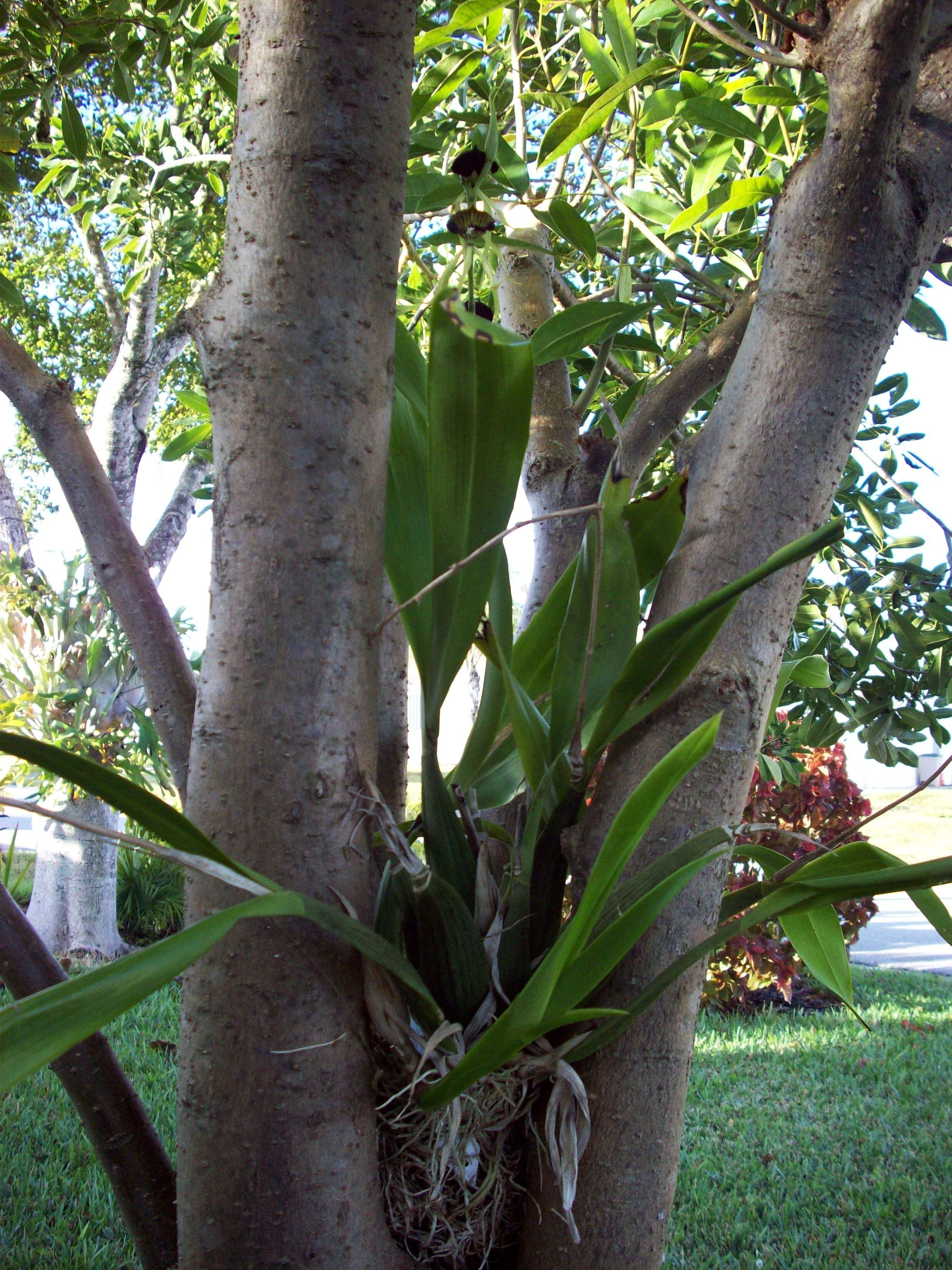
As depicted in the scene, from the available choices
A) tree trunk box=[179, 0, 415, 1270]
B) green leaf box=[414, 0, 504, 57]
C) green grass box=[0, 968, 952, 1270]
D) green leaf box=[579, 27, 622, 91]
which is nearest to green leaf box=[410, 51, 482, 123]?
green leaf box=[414, 0, 504, 57]

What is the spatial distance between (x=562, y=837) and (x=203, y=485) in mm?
1119

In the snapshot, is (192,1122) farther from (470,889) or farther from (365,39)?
(365,39)

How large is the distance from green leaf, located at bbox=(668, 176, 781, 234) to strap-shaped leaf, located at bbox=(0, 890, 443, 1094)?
2.75 ft

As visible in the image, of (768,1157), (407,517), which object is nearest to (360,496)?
(407,517)

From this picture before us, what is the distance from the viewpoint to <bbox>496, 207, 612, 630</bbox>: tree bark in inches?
35.5

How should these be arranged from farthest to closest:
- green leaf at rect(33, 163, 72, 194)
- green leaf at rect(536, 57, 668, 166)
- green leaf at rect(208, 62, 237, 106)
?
green leaf at rect(33, 163, 72, 194) < green leaf at rect(208, 62, 237, 106) < green leaf at rect(536, 57, 668, 166)

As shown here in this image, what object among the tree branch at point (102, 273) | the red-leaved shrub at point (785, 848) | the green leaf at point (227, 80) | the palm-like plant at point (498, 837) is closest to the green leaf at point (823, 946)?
the palm-like plant at point (498, 837)

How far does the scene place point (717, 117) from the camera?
0.93 metres

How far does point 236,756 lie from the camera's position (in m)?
0.55

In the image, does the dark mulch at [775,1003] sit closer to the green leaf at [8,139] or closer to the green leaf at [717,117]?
the green leaf at [717,117]

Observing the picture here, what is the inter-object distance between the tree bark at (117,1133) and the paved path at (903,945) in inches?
177

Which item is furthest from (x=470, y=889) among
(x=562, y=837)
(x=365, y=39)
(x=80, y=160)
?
(x=80, y=160)

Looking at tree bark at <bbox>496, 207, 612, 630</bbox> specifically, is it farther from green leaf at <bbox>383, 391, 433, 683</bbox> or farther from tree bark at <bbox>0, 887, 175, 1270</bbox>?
tree bark at <bbox>0, 887, 175, 1270</bbox>

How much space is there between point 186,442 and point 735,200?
0.65m
